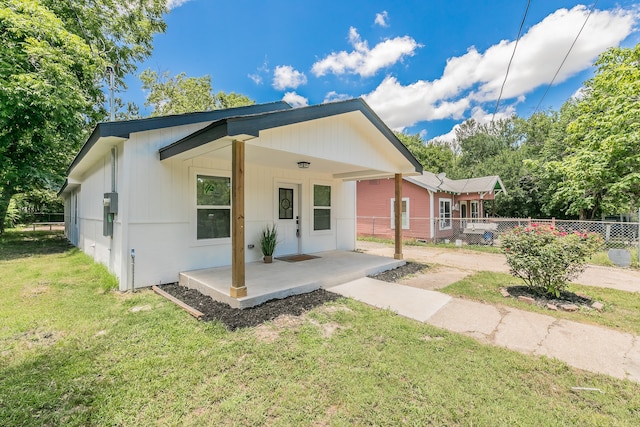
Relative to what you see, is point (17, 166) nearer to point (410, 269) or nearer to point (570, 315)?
point (410, 269)

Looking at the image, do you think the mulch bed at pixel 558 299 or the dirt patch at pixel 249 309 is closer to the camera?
the dirt patch at pixel 249 309

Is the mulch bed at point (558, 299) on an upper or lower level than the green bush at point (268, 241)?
lower

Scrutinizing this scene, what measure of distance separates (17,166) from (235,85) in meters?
16.7

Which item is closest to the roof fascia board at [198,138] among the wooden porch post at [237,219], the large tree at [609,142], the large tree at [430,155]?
the wooden porch post at [237,219]

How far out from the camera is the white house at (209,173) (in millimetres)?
4199

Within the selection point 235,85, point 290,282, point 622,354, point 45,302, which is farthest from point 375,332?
point 235,85

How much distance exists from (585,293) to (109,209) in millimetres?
8728

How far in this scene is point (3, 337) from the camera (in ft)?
10.3

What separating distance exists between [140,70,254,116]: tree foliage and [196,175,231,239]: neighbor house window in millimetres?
20066

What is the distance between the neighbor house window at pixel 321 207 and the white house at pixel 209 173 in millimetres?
901

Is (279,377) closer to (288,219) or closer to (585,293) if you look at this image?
(288,219)

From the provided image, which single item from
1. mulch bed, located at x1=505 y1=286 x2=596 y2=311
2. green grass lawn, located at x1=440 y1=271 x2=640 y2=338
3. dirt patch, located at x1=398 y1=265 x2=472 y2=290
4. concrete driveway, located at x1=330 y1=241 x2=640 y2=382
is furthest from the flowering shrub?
dirt patch, located at x1=398 y1=265 x2=472 y2=290

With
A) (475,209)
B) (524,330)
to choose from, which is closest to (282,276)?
(524,330)

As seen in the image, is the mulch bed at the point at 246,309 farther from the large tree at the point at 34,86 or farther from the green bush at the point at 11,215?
the green bush at the point at 11,215
